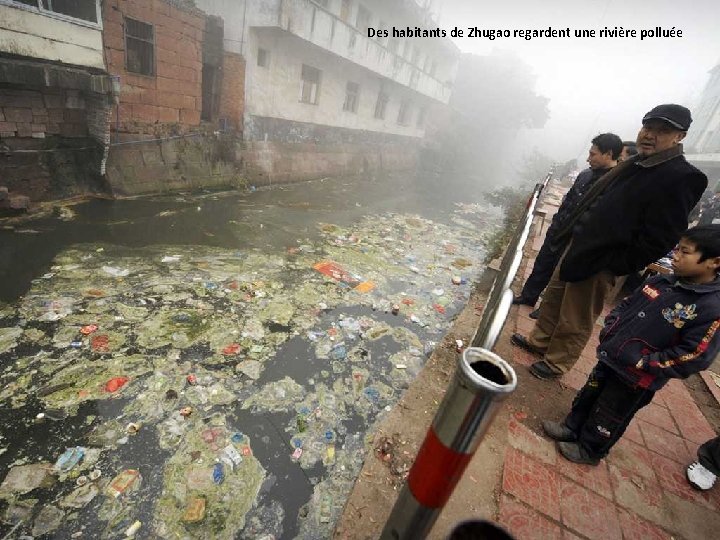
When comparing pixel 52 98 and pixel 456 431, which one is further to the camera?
pixel 52 98

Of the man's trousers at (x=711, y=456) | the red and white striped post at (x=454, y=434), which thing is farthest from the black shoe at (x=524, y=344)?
the red and white striped post at (x=454, y=434)

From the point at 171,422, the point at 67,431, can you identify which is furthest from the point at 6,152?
the point at 171,422

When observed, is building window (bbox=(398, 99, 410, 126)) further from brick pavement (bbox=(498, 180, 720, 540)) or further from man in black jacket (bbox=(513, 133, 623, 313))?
brick pavement (bbox=(498, 180, 720, 540))

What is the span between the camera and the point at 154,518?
190 cm

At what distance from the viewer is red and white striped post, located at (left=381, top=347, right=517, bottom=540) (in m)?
0.75

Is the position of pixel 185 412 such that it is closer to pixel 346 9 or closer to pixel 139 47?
pixel 139 47

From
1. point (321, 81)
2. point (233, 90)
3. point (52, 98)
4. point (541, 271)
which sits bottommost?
point (541, 271)

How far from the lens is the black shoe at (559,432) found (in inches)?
87.5

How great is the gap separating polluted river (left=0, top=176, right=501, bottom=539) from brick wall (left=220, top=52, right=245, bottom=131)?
13.3 ft

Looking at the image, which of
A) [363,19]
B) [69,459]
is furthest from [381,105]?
[69,459]

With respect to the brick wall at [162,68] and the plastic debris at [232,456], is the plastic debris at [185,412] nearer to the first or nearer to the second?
the plastic debris at [232,456]

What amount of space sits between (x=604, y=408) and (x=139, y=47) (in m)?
8.81

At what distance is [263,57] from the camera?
9.30 m

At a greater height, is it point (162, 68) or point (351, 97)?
point (351, 97)
